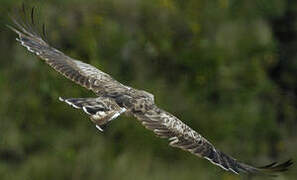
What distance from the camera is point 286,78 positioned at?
14070 mm

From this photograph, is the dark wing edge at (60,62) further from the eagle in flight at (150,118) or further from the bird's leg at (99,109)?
the bird's leg at (99,109)

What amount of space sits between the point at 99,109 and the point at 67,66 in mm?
1041

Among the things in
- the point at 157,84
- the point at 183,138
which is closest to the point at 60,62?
the point at 183,138

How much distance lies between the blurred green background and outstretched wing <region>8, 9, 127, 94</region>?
1476 millimetres

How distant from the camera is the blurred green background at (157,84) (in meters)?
10.3

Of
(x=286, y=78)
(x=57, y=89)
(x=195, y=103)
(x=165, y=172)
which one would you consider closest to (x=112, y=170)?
(x=165, y=172)

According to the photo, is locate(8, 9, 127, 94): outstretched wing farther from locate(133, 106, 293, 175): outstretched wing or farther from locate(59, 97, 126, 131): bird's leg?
locate(133, 106, 293, 175): outstretched wing

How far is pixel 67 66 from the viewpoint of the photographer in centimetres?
833

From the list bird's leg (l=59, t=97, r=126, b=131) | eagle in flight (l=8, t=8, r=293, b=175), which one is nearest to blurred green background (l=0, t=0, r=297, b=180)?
eagle in flight (l=8, t=8, r=293, b=175)

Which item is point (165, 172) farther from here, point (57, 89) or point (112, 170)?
point (57, 89)

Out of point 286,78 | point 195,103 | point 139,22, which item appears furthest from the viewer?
point 286,78

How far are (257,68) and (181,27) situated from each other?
123 centimetres

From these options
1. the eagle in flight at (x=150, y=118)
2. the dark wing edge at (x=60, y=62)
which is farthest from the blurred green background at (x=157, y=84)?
the eagle in flight at (x=150, y=118)

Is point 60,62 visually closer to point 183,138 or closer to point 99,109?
point 99,109
